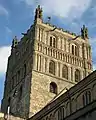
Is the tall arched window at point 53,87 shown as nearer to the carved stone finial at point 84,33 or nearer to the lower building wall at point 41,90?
the lower building wall at point 41,90

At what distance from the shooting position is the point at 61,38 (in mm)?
54062

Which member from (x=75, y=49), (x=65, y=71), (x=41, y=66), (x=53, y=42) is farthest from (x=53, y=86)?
(x=75, y=49)

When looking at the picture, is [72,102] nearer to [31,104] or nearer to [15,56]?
[31,104]

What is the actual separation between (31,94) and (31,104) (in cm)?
152

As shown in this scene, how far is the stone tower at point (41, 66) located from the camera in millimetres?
45375

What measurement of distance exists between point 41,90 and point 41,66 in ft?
13.6

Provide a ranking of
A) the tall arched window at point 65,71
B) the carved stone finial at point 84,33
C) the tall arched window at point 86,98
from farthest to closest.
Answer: the carved stone finial at point 84,33, the tall arched window at point 65,71, the tall arched window at point 86,98

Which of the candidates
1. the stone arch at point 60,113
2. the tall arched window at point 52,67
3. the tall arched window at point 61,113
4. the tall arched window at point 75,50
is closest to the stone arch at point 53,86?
Result: the tall arched window at point 52,67

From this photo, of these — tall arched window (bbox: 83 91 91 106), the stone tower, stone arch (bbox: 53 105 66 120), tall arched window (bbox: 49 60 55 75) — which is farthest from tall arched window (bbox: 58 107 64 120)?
tall arched window (bbox: 49 60 55 75)

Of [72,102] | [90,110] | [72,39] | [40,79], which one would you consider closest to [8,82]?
[40,79]

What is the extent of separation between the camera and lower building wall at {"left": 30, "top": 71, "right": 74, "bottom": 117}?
43.8m

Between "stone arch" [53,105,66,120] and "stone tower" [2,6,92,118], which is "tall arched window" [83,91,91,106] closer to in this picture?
"stone arch" [53,105,66,120]

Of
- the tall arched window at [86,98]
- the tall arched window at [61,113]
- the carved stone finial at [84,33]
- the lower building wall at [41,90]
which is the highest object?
the carved stone finial at [84,33]

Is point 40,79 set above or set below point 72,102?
above
